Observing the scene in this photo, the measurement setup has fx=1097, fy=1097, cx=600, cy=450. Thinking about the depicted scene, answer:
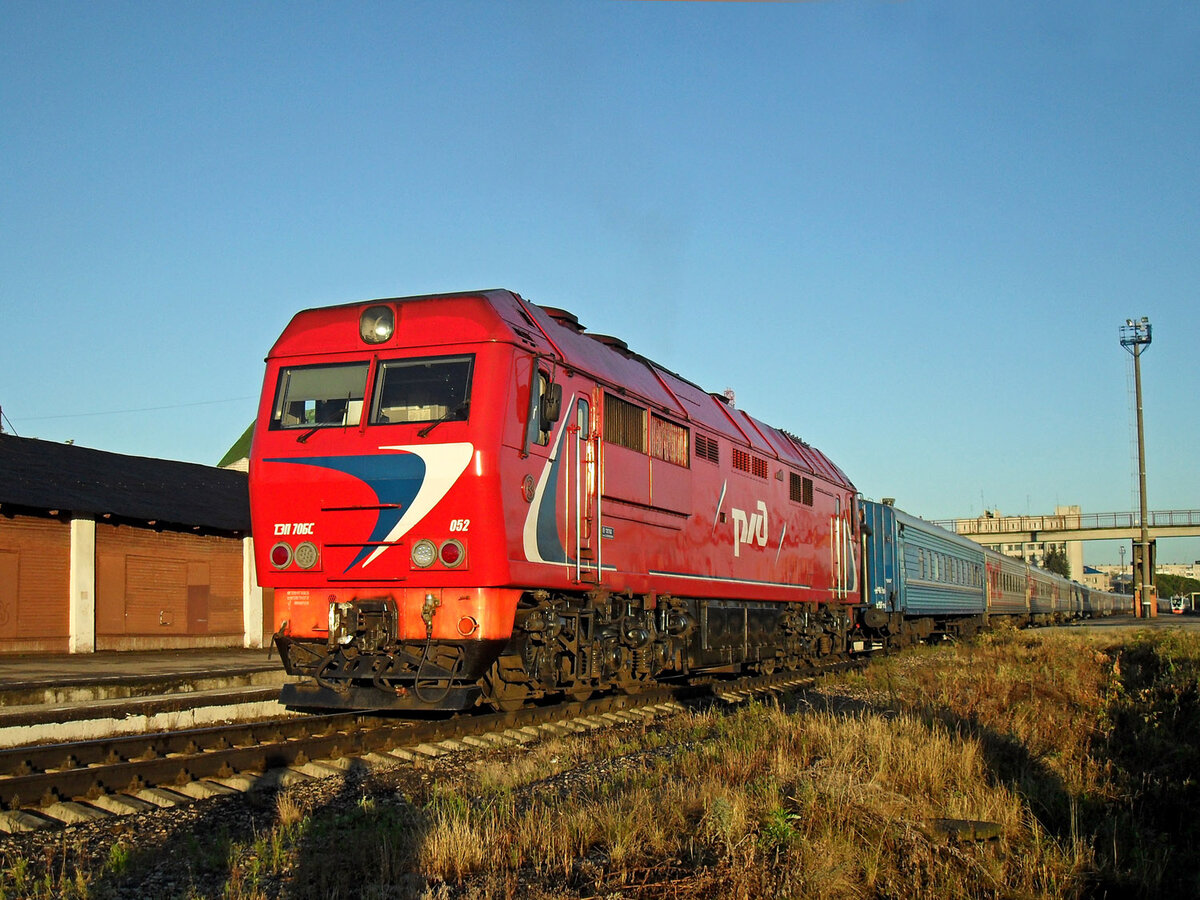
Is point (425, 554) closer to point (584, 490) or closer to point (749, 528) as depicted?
point (584, 490)

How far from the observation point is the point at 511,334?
32.4ft

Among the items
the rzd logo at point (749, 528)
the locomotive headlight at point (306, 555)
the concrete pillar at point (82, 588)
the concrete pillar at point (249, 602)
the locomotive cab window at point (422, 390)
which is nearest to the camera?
the locomotive cab window at point (422, 390)

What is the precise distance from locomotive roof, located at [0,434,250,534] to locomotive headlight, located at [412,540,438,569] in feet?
48.3

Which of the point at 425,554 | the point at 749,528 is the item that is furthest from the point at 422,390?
the point at 749,528

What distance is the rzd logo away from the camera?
50.3 ft

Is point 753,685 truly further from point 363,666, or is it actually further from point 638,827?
point 638,827

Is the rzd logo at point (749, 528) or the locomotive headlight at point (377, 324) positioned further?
the rzd logo at point (749, 528)

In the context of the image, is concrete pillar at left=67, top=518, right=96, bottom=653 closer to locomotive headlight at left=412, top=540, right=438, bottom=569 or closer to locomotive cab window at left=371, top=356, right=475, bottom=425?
locomotive cab window at left=371, top=356, right=475, bottom=425

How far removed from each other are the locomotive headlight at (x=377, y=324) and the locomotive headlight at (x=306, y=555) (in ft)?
6.49

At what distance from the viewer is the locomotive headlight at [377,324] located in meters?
10.2

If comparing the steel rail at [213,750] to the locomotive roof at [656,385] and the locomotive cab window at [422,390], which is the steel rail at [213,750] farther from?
the locomotive roof at [656,385]

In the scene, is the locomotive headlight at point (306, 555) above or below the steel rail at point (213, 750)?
above

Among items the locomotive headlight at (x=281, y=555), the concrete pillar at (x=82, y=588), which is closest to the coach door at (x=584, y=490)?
the locomotive headlight at (x=281, y=555)

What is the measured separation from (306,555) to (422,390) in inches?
71.9
